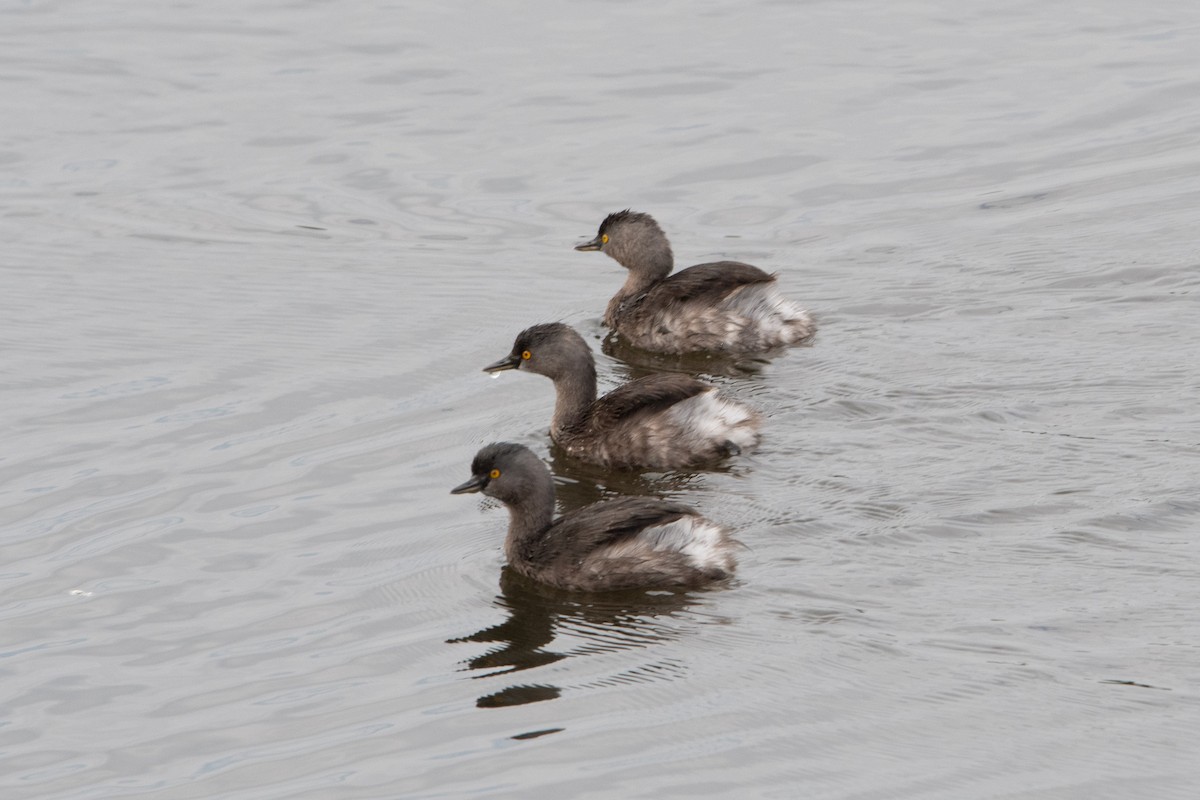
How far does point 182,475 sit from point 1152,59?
1162cm

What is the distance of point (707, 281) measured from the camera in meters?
12.2

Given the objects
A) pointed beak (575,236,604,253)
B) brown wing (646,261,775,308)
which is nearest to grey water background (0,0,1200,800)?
pointed beak (575,236,604,253)

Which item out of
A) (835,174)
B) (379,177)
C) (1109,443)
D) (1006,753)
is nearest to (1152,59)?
(835,174)

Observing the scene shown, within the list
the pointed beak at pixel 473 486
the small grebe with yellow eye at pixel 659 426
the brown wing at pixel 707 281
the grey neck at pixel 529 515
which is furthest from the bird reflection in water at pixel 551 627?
the brown wing at pixel 707 281

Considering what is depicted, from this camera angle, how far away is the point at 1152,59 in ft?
59.3

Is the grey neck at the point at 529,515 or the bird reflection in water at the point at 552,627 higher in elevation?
the grey neck at the point at 529,515

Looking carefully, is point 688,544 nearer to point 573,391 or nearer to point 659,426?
point 659,426

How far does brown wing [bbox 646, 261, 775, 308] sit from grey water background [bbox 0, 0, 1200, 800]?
23.3 inches

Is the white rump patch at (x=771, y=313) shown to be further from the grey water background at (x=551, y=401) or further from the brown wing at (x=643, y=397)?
the brown wing at (x=643, y=397)

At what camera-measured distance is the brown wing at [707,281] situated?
474 inches

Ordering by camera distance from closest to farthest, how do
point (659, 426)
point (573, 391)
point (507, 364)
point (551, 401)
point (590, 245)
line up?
1. point (659, 426)
2. point (573, 391)
3. point (507, 364)
4. point (551, 401)
5. point (590, 245)

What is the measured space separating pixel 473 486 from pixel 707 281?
11.5 feet

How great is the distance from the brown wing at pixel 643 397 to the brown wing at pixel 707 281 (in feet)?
5.59

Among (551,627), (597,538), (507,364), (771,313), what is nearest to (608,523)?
(597,538)
